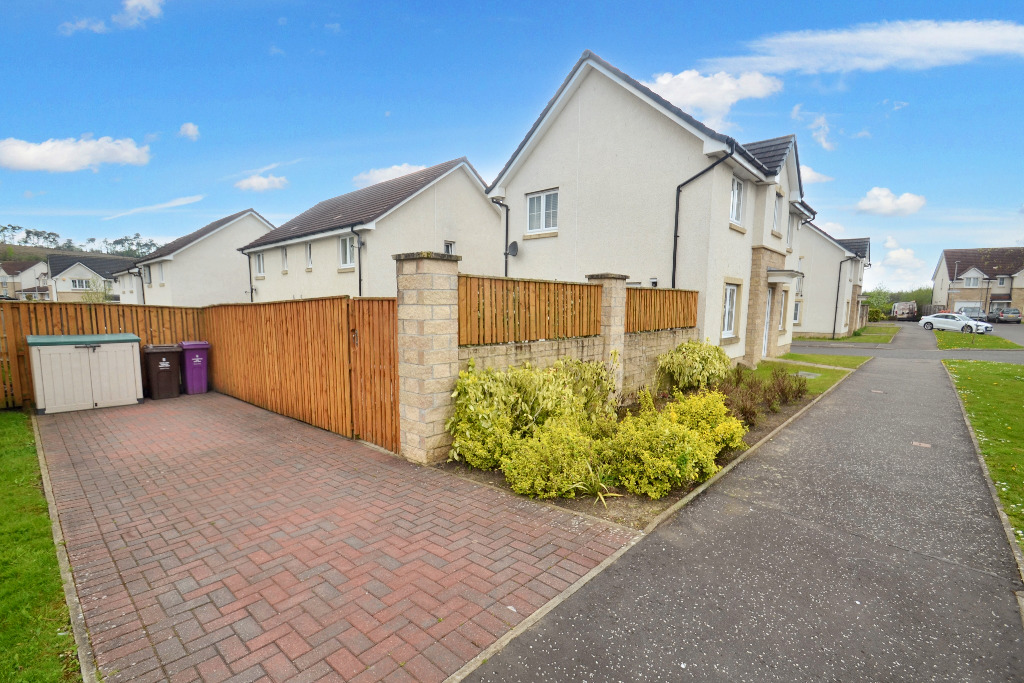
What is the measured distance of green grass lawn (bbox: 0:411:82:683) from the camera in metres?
2.63

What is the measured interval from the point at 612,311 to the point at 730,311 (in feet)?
24.2

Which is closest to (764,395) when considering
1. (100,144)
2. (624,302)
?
(624,302)

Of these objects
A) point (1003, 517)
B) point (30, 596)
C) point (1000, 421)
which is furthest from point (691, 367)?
point (30, 596)

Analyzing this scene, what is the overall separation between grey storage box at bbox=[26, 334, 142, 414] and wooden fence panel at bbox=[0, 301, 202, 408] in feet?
1.53

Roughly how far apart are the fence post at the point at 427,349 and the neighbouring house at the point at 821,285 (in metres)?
30.1

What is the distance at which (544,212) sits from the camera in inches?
605

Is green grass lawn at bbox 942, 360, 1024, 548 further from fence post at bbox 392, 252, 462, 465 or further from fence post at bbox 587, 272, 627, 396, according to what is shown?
fence post at bbox 392, 252, 462, 465

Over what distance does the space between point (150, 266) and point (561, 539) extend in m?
31.7

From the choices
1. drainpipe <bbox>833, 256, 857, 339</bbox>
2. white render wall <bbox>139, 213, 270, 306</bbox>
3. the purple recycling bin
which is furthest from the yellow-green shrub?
drainpipe <bbox>833, 256, 857, 339</bbox>

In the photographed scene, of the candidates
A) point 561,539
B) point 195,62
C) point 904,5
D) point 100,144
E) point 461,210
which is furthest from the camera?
point 100,144

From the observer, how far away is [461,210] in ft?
68.0

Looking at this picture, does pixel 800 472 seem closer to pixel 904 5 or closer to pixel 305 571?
pixel 305 571

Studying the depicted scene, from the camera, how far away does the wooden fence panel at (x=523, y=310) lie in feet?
21.4

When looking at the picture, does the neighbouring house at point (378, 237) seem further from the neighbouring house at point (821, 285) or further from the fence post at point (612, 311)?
the neighbouring house at point (821, 285)
